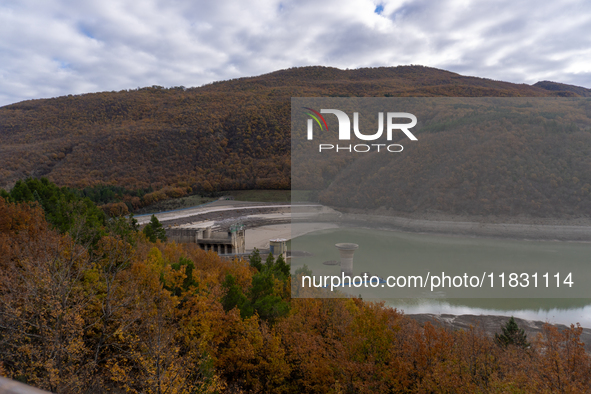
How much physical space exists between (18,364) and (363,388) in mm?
8760

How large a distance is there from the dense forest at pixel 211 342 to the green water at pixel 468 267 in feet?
26.4

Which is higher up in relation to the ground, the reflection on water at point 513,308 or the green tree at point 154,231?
the green tree at point 154,231

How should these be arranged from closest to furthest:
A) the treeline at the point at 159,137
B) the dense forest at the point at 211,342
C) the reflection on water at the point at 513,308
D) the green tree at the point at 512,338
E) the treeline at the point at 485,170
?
the dense forest at the point at 211,342 < the green tree at the point at 512,338 < the reflection on water at the point at 513,308 < the treeline at the point at 485,170 < the treeline at the point at 159,137

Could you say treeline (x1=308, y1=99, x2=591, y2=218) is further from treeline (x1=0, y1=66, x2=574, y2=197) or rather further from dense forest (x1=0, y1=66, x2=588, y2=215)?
dense forest (x1=0, y1=66, x2=588, y2=215)

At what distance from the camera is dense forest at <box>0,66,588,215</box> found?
202 ft

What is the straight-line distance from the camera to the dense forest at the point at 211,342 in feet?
29.0

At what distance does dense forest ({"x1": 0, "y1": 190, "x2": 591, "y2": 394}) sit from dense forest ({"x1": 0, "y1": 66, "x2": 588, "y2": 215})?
39.3 meters

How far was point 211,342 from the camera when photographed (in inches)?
474

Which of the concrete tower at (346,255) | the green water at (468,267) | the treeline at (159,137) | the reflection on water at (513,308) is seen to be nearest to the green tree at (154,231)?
the green water at (468,267)

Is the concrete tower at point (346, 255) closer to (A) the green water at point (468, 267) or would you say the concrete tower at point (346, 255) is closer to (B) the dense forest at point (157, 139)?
(A) the green water at point (468, 267)

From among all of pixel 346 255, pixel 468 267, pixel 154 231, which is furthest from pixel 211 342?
pixel 468 267

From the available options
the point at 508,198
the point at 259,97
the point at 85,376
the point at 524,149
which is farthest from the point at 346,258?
the point at 259,97

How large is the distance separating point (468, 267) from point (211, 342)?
80.8 feet

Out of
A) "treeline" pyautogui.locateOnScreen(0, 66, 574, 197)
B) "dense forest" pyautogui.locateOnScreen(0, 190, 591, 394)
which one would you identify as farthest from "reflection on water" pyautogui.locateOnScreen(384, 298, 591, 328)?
"treeline" pyautogui.locateOnScreen(0, 66, 574, 197)
